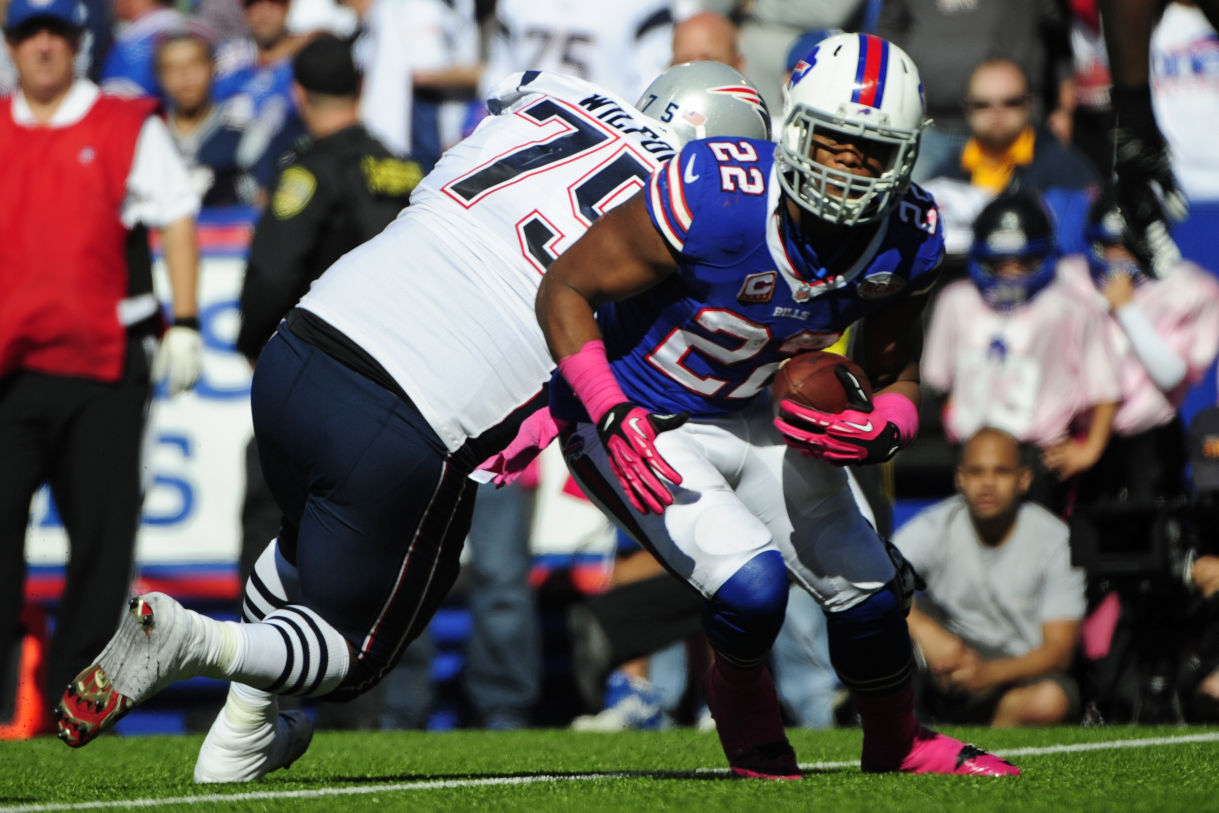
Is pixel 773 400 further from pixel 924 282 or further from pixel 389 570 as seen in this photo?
pixel 389 570

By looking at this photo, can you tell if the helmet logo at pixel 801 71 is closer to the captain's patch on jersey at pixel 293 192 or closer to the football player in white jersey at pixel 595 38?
the captain's patch on jersey at pixel 293 192

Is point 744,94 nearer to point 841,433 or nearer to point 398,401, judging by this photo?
point 841,433

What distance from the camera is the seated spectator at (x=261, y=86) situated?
8961 mm

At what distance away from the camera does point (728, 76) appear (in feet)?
15.8

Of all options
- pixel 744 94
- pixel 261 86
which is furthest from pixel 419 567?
pixel 261 86

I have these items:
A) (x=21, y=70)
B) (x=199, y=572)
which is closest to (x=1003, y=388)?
(x=199, y=572)

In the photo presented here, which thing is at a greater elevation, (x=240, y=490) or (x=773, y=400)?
(x=773, y=400)

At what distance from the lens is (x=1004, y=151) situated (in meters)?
8.14

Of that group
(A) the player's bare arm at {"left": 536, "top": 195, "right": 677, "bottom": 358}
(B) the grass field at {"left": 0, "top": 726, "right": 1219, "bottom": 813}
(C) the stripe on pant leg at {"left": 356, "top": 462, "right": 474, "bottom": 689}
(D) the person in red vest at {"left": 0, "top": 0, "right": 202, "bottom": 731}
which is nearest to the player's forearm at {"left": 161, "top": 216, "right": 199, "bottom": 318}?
(D) the person in red vest at {"left": 0, "top": 0, "right": 202, "bottom": 731}

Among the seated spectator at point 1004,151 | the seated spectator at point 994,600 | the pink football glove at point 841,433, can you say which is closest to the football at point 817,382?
the pink football glove at point 841,433

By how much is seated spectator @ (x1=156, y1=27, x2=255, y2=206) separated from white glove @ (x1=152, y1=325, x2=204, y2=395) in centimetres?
257

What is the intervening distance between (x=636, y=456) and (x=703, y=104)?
1.20 metres

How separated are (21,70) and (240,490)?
2.01 metres

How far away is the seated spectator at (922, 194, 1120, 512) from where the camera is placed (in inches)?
287
